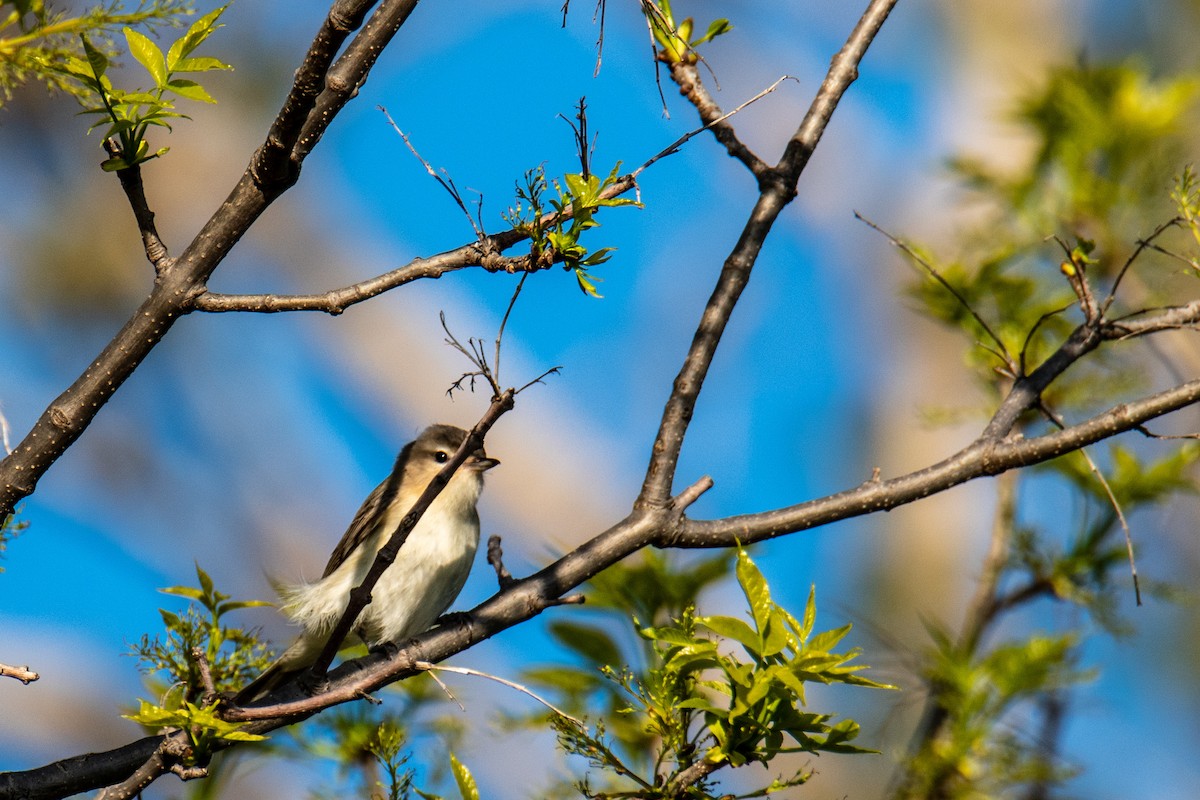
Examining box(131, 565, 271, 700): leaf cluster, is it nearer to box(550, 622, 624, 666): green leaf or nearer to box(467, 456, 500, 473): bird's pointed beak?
box(550, 622, 624, 666): green leaf

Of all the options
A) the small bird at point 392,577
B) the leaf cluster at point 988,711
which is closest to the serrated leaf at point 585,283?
the leaf cluster at point 988,711

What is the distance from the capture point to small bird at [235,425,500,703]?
458 cm

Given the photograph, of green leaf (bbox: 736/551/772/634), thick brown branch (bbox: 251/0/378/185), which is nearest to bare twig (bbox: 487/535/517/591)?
green leaf (bbox: 736/551/772/634)

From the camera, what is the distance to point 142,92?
205 centimetres

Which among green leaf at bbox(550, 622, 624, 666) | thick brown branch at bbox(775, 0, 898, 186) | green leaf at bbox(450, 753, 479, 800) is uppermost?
thick brown branch at bbox(775, 0, 898, 186)

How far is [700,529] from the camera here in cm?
265

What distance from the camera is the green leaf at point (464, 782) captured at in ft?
7.36

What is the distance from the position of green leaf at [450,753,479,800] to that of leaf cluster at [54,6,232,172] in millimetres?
1258

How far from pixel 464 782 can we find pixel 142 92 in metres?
1.40

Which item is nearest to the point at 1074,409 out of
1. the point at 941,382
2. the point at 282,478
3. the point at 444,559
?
the point at 444,559

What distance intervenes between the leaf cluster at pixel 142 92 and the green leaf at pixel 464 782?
1.26m

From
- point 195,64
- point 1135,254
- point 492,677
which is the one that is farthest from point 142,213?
point 1135,254

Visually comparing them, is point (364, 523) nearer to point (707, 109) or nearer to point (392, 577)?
point (392, 577)

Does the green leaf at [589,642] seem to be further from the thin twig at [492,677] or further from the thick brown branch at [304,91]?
the thick brown branch at [304,91]
